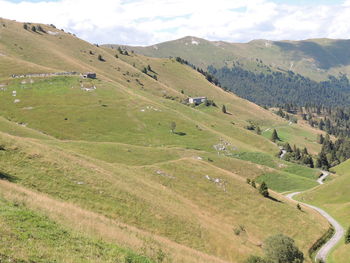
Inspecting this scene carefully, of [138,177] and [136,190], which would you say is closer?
[136,190]

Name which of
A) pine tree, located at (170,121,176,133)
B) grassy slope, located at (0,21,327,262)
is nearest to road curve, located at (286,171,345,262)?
grassy slope, located at (0,21,327,262)

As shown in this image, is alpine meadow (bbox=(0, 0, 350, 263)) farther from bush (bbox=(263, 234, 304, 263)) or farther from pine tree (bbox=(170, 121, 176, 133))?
pine tree (bbox=(170, 121, 176, 133))

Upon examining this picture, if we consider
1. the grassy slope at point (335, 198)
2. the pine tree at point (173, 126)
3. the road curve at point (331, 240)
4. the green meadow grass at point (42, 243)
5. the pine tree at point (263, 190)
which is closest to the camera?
the green meadow grass at point (42, 243)

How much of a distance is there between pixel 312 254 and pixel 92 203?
43939 mm

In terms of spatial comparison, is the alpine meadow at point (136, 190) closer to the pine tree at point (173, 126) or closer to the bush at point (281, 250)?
the bush at point (281, 250)

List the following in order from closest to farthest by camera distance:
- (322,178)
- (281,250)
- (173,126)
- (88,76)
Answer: (281,250)
(322,178)
(173,126)
(88,76)

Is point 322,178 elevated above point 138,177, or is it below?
below

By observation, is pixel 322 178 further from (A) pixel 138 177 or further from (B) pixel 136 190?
(B) pixel 136 190

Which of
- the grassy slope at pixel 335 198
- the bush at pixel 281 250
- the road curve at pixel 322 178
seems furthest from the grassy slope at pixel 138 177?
the grassy slope at pixel 335 198

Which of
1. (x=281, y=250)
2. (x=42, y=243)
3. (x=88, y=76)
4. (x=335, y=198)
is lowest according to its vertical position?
(x=335, y=198)

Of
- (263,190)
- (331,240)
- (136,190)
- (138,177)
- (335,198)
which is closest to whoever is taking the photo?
(136,190)

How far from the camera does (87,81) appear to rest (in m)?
164

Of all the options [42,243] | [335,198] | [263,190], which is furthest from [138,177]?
[335,198]

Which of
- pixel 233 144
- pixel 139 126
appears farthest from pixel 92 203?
pixel 233 144
